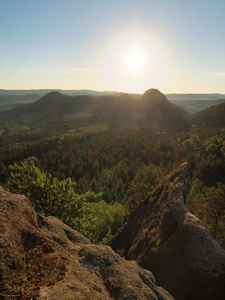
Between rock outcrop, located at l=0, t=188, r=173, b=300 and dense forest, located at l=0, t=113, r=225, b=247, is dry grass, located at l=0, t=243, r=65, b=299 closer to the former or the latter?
rock outcrop, located at l=0, t=188, r=173, b=300

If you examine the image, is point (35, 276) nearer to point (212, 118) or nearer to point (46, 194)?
point (46, 194)

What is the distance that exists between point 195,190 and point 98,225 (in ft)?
91.5

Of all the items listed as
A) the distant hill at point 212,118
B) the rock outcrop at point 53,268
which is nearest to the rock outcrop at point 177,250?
the rock outcrop at point 53,268

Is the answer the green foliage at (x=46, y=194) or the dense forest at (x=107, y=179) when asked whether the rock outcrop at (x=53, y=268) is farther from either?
the dense forest at (x=107, y=179)

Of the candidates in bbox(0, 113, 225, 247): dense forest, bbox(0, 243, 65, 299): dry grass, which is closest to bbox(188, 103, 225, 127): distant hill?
bbox(0, 113, 225, 247): dense forest

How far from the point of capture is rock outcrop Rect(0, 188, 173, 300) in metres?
7.79

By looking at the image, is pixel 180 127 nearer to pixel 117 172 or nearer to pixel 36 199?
pixel 117 172

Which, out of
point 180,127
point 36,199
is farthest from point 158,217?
point 180,127

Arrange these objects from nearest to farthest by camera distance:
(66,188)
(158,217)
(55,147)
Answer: (158,217) → (66,188) → (55,147)

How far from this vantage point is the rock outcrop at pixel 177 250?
11992 millimetres

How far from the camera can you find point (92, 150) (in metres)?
103

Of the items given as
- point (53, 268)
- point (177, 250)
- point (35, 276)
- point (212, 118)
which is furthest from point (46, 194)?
point (212, 118)

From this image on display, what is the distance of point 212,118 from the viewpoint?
169375mm

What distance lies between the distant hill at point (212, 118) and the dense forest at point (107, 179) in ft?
170
